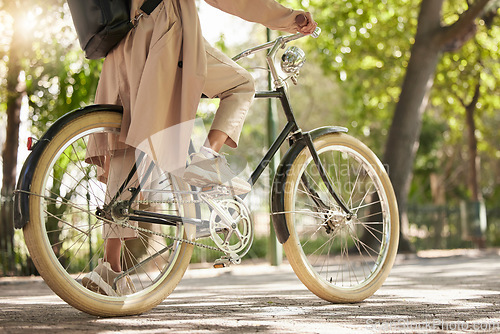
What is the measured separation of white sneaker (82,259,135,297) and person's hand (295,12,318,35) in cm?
183

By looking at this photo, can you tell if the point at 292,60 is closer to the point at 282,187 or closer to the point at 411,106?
the point at 282,187

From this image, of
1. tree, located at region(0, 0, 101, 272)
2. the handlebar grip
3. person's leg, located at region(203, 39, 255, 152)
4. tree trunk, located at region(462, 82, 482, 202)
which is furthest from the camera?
tree trunk, located at region(462, 82, 482, 202)

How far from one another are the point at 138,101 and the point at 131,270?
94 centimetres

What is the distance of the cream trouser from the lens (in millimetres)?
3473

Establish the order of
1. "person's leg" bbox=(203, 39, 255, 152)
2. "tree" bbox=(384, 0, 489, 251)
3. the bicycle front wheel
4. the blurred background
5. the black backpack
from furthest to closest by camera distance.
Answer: "tree" bbox=(384, 0, 489, 251)
the blurred background
the bicycle front wheel
"person's leg" bbox=(203, 39, 255, 152)
the black backpack

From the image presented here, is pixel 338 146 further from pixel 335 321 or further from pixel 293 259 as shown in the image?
pixel 335 321

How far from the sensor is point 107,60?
3506 mm

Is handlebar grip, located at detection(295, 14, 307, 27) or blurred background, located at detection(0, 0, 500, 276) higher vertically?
blurred background, located at detection(0, 0, 500, 276)

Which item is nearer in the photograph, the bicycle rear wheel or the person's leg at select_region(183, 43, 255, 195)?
the bicycle rear wheel

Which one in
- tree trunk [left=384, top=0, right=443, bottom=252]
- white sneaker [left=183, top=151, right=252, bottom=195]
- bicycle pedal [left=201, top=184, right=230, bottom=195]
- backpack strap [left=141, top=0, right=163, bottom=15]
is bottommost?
bicycle pedal [left=201, top=184, right=230, bottom=195]

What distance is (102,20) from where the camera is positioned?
323 cm

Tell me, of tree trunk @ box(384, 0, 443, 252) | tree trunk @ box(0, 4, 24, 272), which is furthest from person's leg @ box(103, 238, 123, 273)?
tree trunk @ box(384, 0, 443, 252)

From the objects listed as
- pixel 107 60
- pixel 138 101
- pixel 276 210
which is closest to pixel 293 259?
pixel 276 210

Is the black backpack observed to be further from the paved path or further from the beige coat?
the paved path
